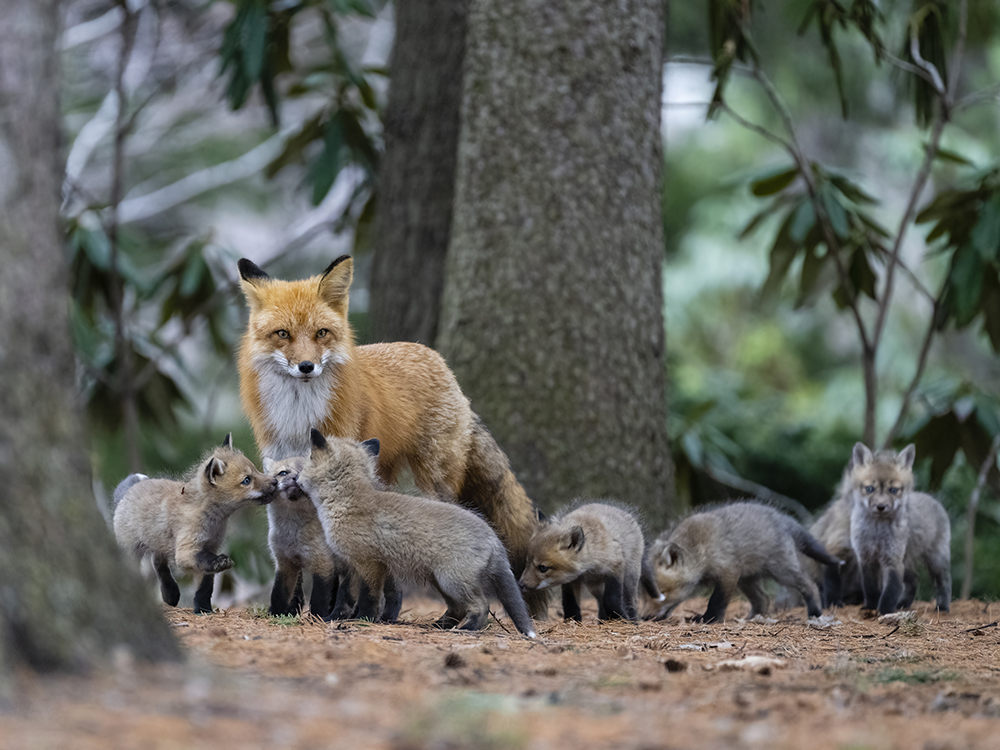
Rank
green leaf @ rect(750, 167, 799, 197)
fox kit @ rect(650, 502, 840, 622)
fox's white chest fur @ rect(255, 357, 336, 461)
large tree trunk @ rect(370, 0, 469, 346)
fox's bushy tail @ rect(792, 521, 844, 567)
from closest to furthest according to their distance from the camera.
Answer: fox's white chest fur @ rect(255, 357, 336, 461)
fox kit @ rect(650, 502, 840, 622)
fox's bushy tail @ rect(792, 521, 844, 567)
large tree trunk @ rect(370, 0, 469, 346)
green leaf @ rect(750, 167, 799, 197)

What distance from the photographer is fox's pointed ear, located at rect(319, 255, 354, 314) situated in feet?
19.0

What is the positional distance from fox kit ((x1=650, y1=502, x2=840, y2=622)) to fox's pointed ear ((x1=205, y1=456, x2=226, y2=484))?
2810 mm

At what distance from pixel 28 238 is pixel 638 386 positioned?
187 inches

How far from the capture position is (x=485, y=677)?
340 centimetres

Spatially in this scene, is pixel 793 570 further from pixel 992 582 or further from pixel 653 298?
pixel 992 582

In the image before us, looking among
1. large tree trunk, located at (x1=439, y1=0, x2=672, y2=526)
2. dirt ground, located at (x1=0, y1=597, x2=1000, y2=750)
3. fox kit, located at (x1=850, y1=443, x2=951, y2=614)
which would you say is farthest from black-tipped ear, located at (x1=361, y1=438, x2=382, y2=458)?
fox kit, located at (x1=850, y1=443, x2=951, y2=614)

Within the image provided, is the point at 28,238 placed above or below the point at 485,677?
above

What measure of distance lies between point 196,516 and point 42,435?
261 cm

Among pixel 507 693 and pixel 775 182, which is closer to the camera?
pixel 507 693

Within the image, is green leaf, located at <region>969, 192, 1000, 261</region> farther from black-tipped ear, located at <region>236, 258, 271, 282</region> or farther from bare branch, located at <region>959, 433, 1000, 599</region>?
black-tipped ear, located at <region>236, 258, 271, 282</region>

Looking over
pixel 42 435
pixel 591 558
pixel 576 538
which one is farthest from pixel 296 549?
pixel 42 435

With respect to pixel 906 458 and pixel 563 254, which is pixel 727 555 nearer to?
pixel 906 458

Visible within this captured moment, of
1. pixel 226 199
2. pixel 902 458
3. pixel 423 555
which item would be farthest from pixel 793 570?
pixel 226 199

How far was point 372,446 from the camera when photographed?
525 centimetres
